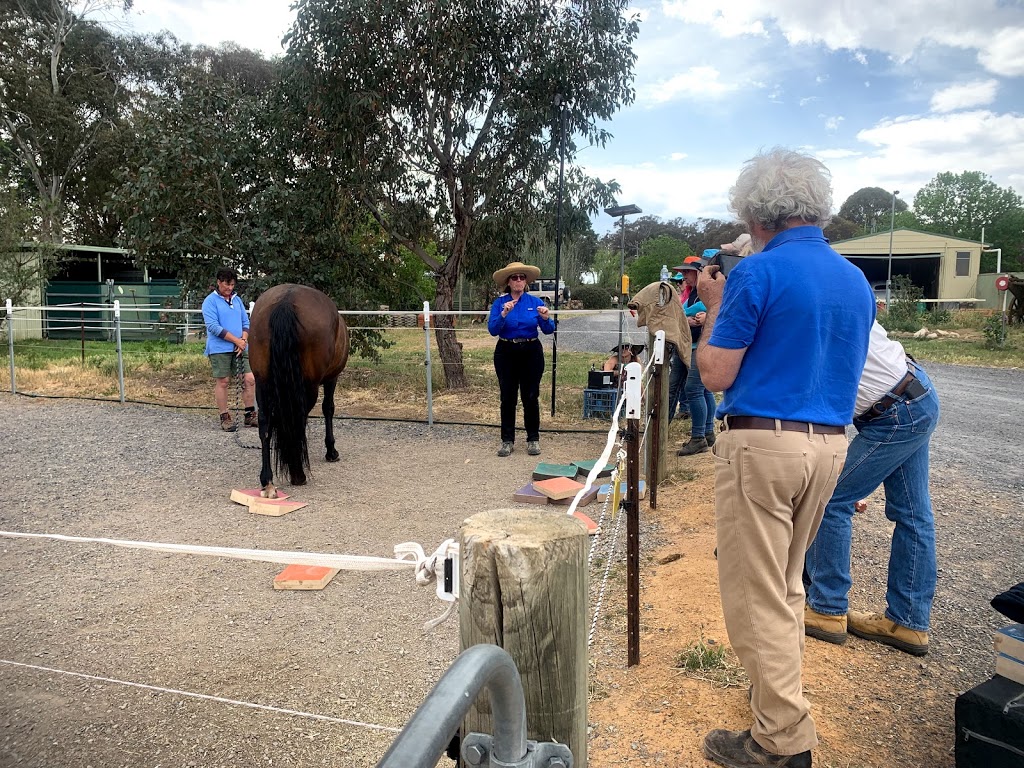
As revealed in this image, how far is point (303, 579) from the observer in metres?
3.75

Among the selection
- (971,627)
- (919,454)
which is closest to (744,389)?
(919,454)

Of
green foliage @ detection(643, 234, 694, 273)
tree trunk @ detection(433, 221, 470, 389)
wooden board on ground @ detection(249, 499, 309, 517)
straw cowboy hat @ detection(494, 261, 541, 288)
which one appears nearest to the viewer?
wooden board on ground @ detection(249, 499, 309, 517)

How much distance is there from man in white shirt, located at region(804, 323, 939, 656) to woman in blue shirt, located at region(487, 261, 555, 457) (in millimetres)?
3789

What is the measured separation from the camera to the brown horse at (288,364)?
530 cm

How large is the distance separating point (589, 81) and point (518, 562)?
9.83m

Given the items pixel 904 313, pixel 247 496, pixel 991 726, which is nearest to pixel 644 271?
pixel 904 313

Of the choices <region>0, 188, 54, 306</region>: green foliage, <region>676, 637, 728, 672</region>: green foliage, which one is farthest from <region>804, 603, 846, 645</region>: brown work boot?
<region>0, 188, 54, 306</region>: green foliage

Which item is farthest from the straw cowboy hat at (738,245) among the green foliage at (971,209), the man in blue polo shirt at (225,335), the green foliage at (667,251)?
the green foliage at (971,209)

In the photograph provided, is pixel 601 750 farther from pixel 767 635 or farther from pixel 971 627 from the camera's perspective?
pixel 971 627

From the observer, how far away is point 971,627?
10.3 feet

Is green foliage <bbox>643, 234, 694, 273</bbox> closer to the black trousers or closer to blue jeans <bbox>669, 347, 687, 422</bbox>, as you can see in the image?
blue jeans <bbox>669, 347, 687, 422</bbox>

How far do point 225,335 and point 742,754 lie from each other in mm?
6999

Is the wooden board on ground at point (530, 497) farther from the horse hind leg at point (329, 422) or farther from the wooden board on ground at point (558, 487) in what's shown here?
the horse hind leg at point (329, 422)

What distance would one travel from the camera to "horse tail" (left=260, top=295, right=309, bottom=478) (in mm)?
5289
